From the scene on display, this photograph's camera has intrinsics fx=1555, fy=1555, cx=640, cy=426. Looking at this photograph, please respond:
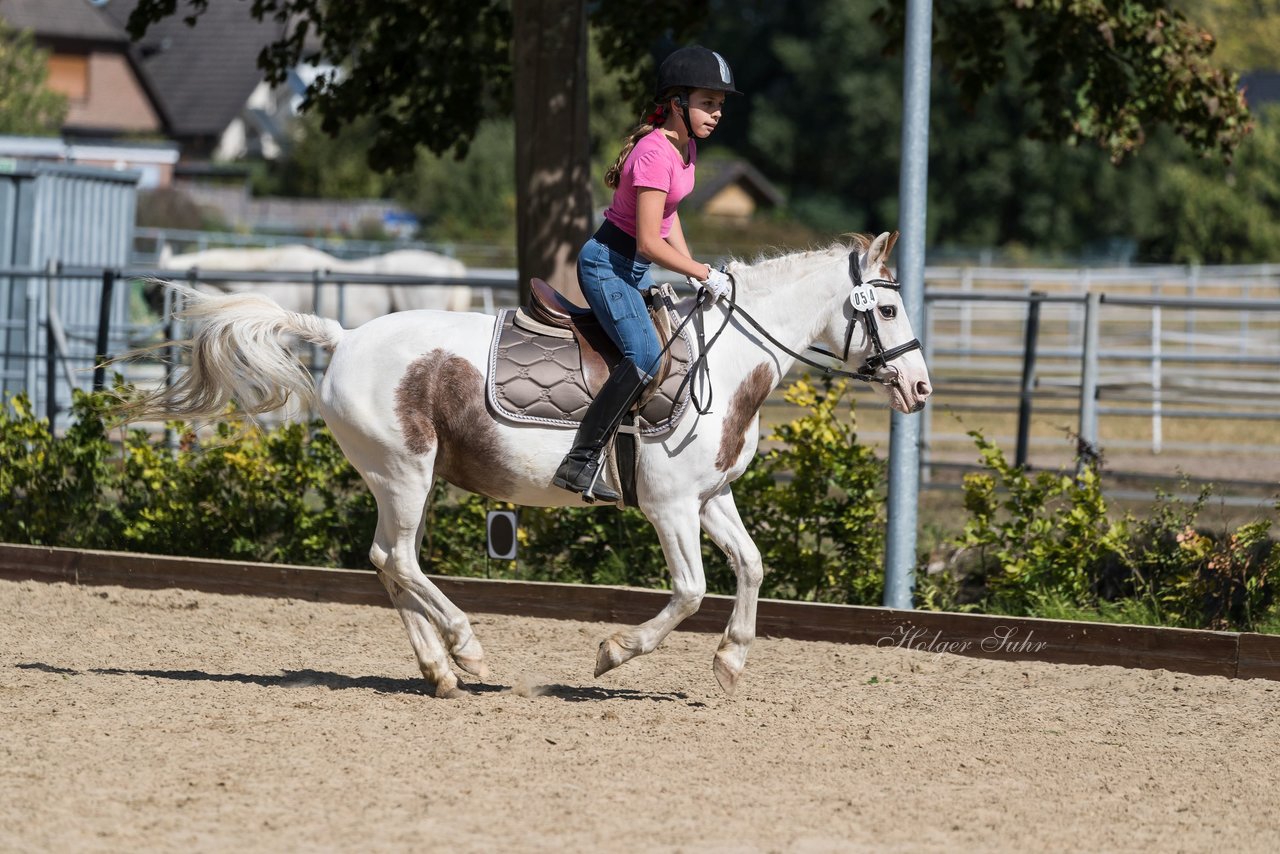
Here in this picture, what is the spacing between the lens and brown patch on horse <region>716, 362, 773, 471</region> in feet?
21.6

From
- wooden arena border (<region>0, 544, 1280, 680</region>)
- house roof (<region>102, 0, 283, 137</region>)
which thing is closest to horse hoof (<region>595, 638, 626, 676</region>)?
wooden arena border (<region>0, 544, 1280, 680</region>)

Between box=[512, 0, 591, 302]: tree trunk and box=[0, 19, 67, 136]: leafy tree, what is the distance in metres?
31.6

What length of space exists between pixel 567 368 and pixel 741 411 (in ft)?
2.52

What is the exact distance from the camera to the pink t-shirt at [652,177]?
6234 mm

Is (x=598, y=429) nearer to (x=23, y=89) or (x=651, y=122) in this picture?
→ (x=651, y=122)

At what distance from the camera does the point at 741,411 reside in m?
6.68

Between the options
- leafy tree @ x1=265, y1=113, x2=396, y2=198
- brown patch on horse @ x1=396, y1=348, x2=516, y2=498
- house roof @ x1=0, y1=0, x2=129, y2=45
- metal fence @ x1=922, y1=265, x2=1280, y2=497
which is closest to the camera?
brown patch on horse @ x1=396, y1=348, x2=516, y2=498

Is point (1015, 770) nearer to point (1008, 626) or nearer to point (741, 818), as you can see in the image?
point (741, 818)

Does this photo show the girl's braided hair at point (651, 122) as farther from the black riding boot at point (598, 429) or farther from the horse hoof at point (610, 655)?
the horse hoof at point (610, 655)

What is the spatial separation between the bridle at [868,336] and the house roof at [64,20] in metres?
54.1

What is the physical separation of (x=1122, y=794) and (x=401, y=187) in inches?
2023

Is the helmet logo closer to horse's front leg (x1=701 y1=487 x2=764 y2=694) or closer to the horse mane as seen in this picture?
the horse mane

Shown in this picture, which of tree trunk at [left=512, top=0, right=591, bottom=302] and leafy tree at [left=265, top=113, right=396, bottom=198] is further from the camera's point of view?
leafy tree at [left=265, top=113, right=396, bottom=198]

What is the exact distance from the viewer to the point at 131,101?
61031mm
